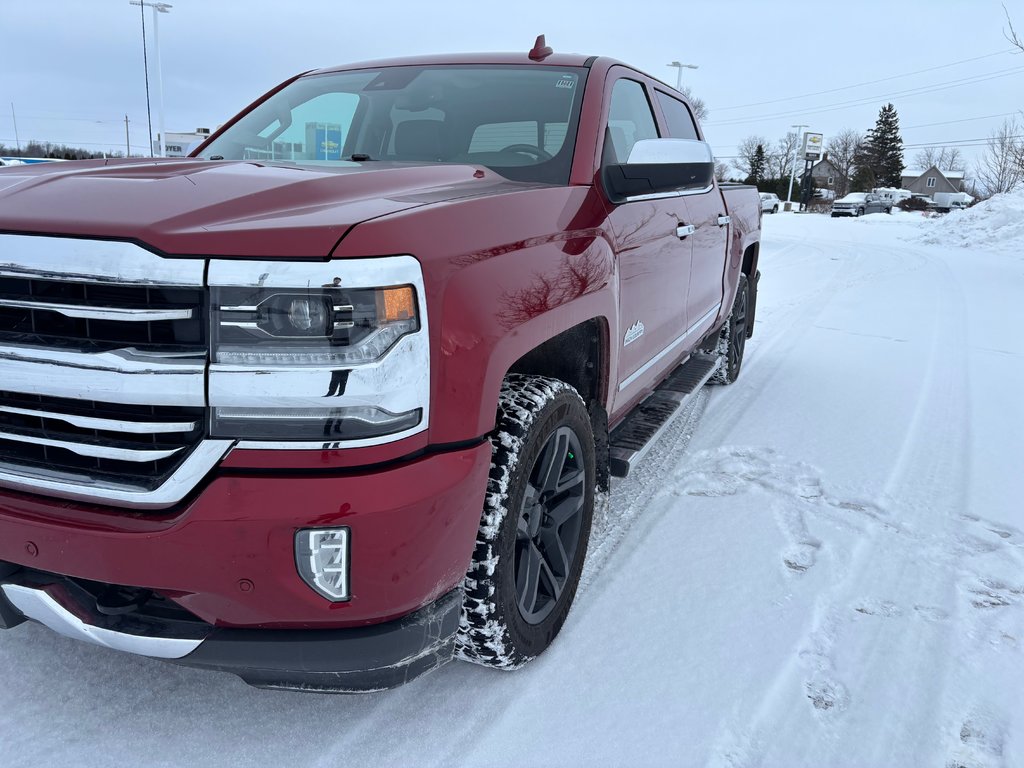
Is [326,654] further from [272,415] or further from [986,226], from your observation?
[986,226]

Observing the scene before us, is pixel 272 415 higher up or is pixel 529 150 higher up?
pixel 529 150

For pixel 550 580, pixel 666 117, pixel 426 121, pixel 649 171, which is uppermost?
pixel 666 117

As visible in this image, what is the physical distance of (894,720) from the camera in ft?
6.86

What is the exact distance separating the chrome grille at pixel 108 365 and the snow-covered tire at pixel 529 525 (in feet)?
2.29

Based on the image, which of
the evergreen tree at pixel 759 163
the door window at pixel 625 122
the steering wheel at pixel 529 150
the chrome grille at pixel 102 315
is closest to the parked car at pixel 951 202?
the evergreen tree at pixel 759 163

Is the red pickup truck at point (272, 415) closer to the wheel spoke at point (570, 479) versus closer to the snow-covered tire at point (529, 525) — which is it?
the snow-covered tire at point (529, 525)

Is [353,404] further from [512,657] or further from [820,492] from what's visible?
[820,492]

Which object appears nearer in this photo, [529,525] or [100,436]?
[100,436]

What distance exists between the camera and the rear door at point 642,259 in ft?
8.77

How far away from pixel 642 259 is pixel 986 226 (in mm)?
20375

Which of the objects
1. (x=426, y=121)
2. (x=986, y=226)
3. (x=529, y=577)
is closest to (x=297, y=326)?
(x=529, y=577)

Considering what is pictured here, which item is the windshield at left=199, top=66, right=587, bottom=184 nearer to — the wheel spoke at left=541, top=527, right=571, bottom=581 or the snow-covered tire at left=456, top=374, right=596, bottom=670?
the snow-covered tire at left=456, top=374, right=596, bottom=670

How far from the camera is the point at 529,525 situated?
2.18m

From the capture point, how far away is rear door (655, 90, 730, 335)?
365cm
